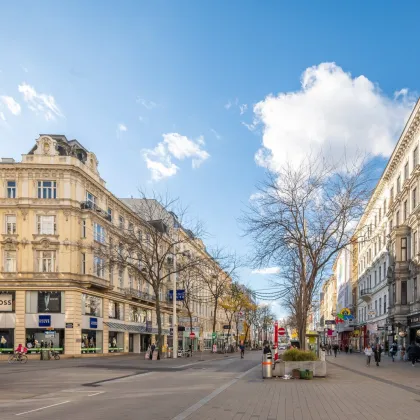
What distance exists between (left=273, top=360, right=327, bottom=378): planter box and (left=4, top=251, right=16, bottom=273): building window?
101ft

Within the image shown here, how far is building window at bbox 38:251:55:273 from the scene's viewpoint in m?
48.7

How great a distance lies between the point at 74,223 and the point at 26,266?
531 cm

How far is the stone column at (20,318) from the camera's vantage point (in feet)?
156

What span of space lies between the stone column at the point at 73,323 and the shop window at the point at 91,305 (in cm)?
141

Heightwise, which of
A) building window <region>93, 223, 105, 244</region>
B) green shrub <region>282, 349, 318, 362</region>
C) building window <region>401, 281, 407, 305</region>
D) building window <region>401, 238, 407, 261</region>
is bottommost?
green shrub <region>282, 349, 318, 362</region>

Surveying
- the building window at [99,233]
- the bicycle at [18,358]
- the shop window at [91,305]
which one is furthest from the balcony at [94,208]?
the bicycle at [18,358]

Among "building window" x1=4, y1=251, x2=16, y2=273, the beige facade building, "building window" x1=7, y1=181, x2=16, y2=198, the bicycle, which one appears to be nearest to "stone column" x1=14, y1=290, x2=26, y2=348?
the beige facade building

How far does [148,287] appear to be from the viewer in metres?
72.0

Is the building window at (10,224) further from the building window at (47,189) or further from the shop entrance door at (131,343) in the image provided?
the shop entrance door at (131,343)

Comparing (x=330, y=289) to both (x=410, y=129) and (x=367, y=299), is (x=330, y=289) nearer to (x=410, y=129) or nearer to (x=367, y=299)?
(x=367, y=299)

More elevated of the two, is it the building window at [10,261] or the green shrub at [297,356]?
the building window at [10,261]

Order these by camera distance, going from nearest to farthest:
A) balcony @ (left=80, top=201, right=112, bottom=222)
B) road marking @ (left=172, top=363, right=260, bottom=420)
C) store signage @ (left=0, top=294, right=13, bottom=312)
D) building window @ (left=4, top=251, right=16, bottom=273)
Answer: road marking @ (left=172, top=363, right=260, bottom=420) < store signage @ (left=0, top=294, right=13, bottom=312) < building window @ (left=4, top=251, right=16, bottom=273) < balcony @ (left=80, top=201, right=112, bottom=222)

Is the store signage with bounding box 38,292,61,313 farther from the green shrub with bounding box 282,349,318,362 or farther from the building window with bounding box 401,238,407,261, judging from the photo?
the building window with bounding box 401,238,407,261

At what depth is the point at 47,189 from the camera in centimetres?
4922
